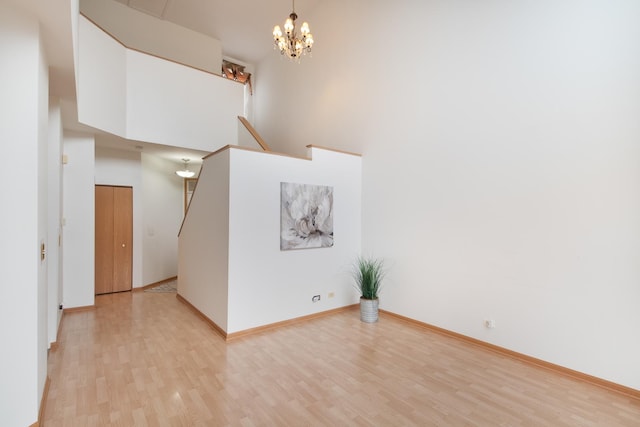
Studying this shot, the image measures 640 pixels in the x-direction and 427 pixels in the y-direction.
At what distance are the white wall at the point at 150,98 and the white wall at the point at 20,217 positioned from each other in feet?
7.65

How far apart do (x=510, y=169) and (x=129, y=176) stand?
6387 mm

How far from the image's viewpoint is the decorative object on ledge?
8.01m

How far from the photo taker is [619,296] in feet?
8.43

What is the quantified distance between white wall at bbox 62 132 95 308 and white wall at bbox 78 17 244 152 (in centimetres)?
62

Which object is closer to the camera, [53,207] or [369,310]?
[53,207]

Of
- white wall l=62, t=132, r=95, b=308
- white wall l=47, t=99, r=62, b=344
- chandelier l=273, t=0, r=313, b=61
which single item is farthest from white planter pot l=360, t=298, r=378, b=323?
white wall l=62, t=132, r=95, b=308

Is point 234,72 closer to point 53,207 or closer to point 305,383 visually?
point 53,207

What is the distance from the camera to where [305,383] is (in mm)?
2645

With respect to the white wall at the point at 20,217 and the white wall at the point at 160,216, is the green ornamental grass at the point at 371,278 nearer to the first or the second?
the white wall at the point at 20,217

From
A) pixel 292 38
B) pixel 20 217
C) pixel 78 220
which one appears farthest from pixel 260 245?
pixel 78 220

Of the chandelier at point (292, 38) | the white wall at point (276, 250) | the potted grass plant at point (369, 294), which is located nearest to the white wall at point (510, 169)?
the potted grass plant at point (369, 294)

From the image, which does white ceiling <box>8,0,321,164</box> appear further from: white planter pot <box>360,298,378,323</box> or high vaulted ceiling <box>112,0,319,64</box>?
white planter pot <box>360,298,378,323</box>

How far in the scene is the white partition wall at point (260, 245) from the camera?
3680 mm

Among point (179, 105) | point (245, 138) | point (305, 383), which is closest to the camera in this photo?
point (305, 383)
